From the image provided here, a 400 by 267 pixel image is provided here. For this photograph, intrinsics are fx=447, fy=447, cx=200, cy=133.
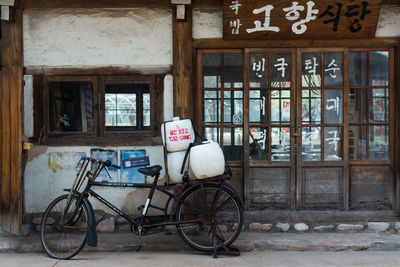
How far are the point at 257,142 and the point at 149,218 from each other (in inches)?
77.7

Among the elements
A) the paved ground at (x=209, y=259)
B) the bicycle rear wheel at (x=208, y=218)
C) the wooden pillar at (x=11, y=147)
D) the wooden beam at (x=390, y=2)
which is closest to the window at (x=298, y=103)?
the wooden beam at (x=390, y=2)

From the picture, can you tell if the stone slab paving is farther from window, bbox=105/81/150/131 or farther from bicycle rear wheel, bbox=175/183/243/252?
window, bbox=105/81/150/131

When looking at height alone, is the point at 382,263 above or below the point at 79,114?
below

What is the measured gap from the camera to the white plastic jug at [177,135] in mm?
5633

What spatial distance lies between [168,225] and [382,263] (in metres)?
2.57

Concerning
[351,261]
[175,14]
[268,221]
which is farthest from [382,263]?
[175,14]

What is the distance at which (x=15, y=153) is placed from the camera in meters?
5.78

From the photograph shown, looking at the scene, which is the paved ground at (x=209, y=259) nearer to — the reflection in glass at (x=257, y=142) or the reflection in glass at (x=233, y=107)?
the reflection in glass at (x=257, y=142)

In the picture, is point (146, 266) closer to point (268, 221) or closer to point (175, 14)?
point (268, 221)

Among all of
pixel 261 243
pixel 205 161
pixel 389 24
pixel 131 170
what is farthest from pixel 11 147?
pixel 389 24

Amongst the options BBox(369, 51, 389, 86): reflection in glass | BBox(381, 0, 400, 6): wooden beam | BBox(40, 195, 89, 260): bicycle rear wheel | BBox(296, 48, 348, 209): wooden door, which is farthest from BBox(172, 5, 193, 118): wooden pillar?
BBox(381, 0, 400, 6): wooden beam

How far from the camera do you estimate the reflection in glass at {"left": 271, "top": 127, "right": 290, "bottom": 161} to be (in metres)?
6.55

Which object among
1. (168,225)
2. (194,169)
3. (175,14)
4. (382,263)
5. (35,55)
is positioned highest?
(175,14)

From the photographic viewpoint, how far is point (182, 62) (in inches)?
251
